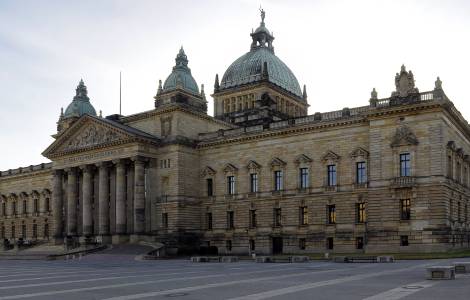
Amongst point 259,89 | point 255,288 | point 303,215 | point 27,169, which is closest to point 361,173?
point 303,215

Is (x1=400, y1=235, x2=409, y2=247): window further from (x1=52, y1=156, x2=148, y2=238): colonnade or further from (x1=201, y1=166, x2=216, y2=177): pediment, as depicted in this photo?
(x1=52, y1=156, x2=148, y2=238): colonnade

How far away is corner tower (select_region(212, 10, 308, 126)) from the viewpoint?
3703 inches

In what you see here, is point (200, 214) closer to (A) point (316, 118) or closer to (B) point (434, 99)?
(A) point (316, 118)

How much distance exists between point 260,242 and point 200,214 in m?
10.4

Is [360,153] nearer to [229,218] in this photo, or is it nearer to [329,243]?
[329,243]

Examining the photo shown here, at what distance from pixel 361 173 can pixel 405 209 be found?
7.08 meters

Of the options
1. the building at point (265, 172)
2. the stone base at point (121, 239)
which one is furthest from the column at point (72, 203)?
the stone base at point (121, 239)

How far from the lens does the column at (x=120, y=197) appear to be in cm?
7719

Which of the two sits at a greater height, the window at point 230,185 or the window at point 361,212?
the window at point 230,185

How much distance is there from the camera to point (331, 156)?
223 feet

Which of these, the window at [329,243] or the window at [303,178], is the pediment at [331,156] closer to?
the window at [303,178]

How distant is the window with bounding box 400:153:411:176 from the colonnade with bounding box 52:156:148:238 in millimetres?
33234

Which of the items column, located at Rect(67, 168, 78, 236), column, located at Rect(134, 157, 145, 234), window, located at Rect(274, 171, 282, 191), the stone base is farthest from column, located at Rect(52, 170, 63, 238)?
window, located at Rect(274, 171, 282, 191)

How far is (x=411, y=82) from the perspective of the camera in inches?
2456
